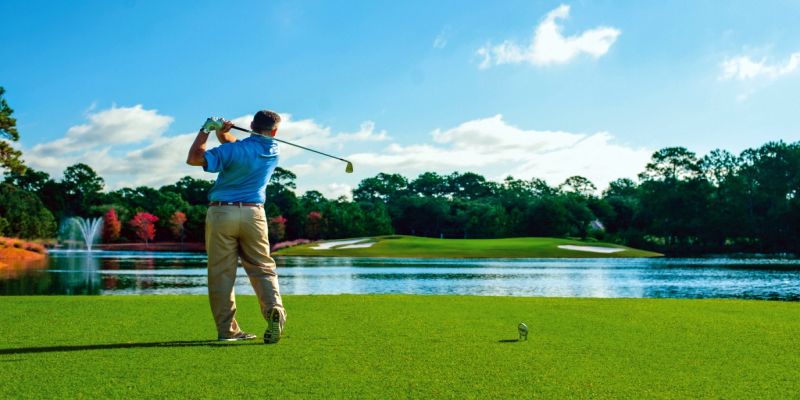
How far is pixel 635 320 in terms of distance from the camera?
8.27 metres

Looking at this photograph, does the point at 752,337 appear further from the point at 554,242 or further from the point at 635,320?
the point at 554,242

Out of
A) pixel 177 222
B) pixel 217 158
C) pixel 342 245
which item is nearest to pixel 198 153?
pixel 217 158

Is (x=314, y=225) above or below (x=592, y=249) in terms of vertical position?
above

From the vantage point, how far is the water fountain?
83.4 metres

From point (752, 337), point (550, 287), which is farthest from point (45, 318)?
point (550, 287)

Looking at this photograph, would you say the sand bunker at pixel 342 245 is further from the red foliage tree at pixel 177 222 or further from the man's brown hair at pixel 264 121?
the man's brown hair at pixel 264 121

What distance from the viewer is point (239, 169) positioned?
6633mm

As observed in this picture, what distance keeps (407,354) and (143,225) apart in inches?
3369

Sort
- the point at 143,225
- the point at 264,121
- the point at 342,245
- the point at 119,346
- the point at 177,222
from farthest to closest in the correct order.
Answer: the point at 143,225 → the point at 177,222 → the point at 342,245 → the point at 264,121 → the point at 119,346

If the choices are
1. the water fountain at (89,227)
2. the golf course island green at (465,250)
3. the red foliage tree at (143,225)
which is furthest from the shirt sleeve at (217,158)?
the red foliage tree at (143,225)

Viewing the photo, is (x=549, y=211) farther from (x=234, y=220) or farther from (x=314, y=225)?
(x=234, y=220)

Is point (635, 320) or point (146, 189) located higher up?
point (146, 189)

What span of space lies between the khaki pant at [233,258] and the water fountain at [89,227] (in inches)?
3235

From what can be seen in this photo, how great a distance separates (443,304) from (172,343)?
502cm
